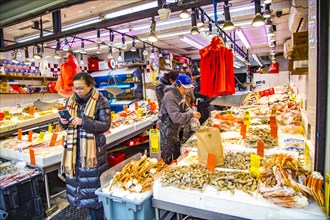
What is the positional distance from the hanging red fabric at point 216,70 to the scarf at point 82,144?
1.36 m

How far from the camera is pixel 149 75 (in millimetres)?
10156

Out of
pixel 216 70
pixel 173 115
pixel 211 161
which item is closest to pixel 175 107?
pixel 173 115

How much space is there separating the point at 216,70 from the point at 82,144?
1821 millimetres

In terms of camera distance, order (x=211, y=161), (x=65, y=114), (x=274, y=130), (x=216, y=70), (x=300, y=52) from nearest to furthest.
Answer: (x=211, y=161), (x=300, y=52), (x=65, y=114), (x=216, y=70), (x=274, y=130)

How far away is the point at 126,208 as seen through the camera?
76.0 inches

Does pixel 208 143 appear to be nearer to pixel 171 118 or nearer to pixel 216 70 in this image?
pixel 216 70

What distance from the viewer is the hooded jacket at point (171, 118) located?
319 centimetres

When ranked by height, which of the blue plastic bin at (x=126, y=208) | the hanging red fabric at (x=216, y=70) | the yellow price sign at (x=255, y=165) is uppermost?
the hanging red fabric at (x=216, y=70)

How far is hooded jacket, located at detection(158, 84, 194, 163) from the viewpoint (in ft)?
10.5

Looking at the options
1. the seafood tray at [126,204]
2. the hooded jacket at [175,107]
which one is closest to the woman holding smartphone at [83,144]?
the seafood tray at [126,204]

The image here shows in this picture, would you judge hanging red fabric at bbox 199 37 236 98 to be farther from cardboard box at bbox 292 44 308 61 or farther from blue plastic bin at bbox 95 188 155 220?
blue plastic bin at bbox 95 188 155 220

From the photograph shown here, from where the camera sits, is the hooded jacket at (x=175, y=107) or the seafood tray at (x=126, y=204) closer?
the seafood tray at (x=126, y=204)

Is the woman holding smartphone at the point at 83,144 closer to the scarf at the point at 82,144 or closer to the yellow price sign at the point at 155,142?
the scarf at the point at 82,144

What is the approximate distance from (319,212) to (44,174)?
3242 millimetres
